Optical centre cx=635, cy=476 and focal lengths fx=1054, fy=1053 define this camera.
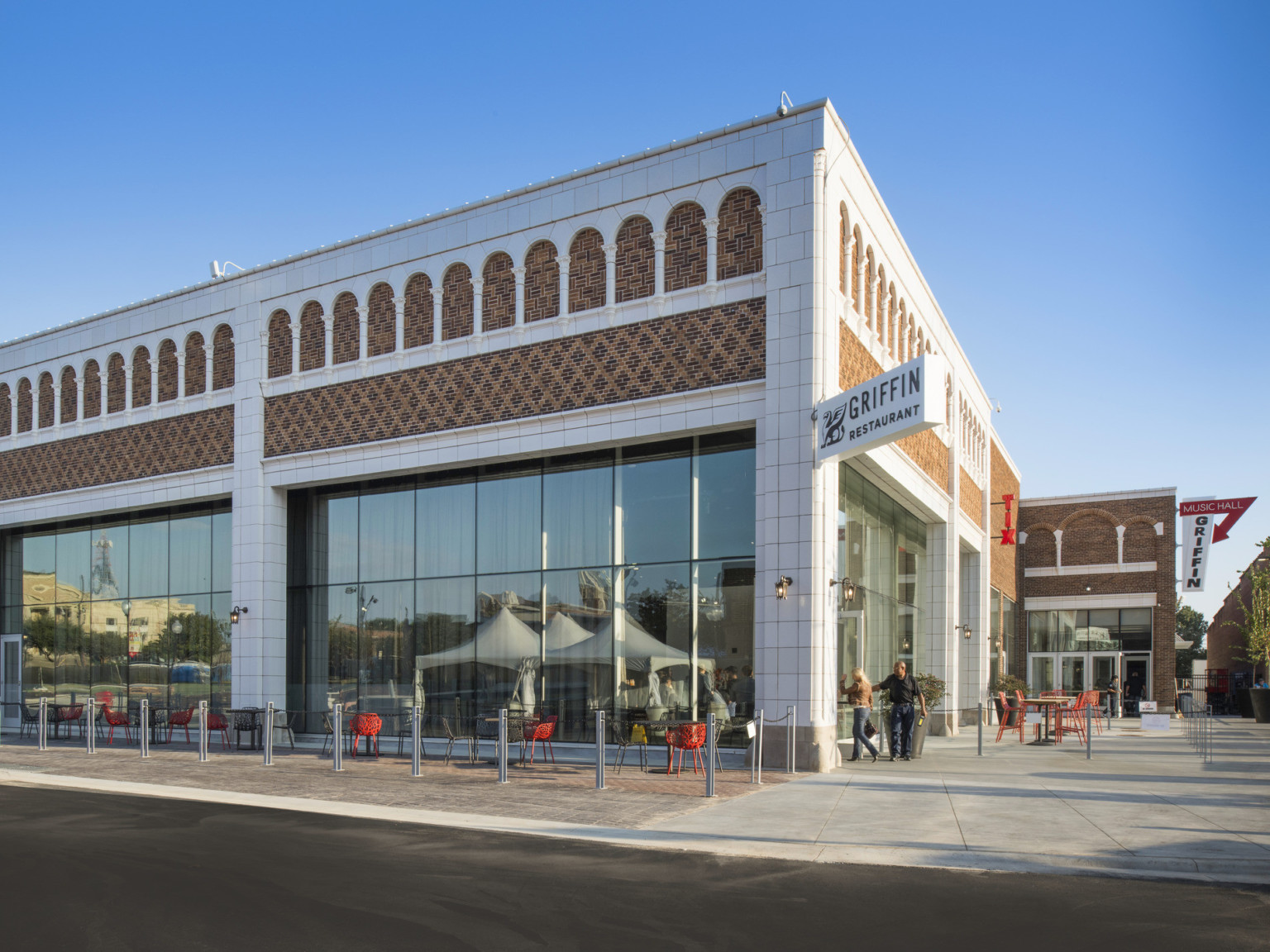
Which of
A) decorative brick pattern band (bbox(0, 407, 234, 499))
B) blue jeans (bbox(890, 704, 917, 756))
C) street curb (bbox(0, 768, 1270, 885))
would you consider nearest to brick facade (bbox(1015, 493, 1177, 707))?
blue jeans (bbox(890, 704, 917, 756))

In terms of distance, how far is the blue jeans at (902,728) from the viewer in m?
18.9

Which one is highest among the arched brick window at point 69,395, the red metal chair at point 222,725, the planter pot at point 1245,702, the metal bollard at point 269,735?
the arched brick window at point 69,395

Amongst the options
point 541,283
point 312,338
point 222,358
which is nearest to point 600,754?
point 541,283

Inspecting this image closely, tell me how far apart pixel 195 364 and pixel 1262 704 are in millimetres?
34908

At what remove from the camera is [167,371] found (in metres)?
26.3

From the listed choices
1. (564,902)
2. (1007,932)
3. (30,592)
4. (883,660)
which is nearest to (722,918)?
(564,902)

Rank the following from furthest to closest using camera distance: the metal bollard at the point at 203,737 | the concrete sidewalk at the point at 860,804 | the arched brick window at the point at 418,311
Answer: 1. the arched brick window at the point at 418,311
2. the metal bollard at the point at 203,737
3. the concrete sidewalk at the point at 860,804

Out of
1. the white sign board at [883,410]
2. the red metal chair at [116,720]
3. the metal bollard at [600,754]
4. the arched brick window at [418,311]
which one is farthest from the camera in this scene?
the red metal chair at [116,720]

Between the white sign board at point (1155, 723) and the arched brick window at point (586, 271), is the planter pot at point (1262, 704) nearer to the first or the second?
the white sign board at point (1155, 723)

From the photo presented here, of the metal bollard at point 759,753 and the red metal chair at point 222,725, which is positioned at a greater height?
the metal bollard at point 759,753

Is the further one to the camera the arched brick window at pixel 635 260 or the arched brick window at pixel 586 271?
the arched brick window at pixel 586 271

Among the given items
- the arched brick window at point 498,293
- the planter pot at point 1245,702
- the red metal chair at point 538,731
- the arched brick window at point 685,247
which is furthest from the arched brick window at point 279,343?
the planter pot at point 1245,702

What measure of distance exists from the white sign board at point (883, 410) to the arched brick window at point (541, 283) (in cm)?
605

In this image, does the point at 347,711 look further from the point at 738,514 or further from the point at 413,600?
the point at 738,514
